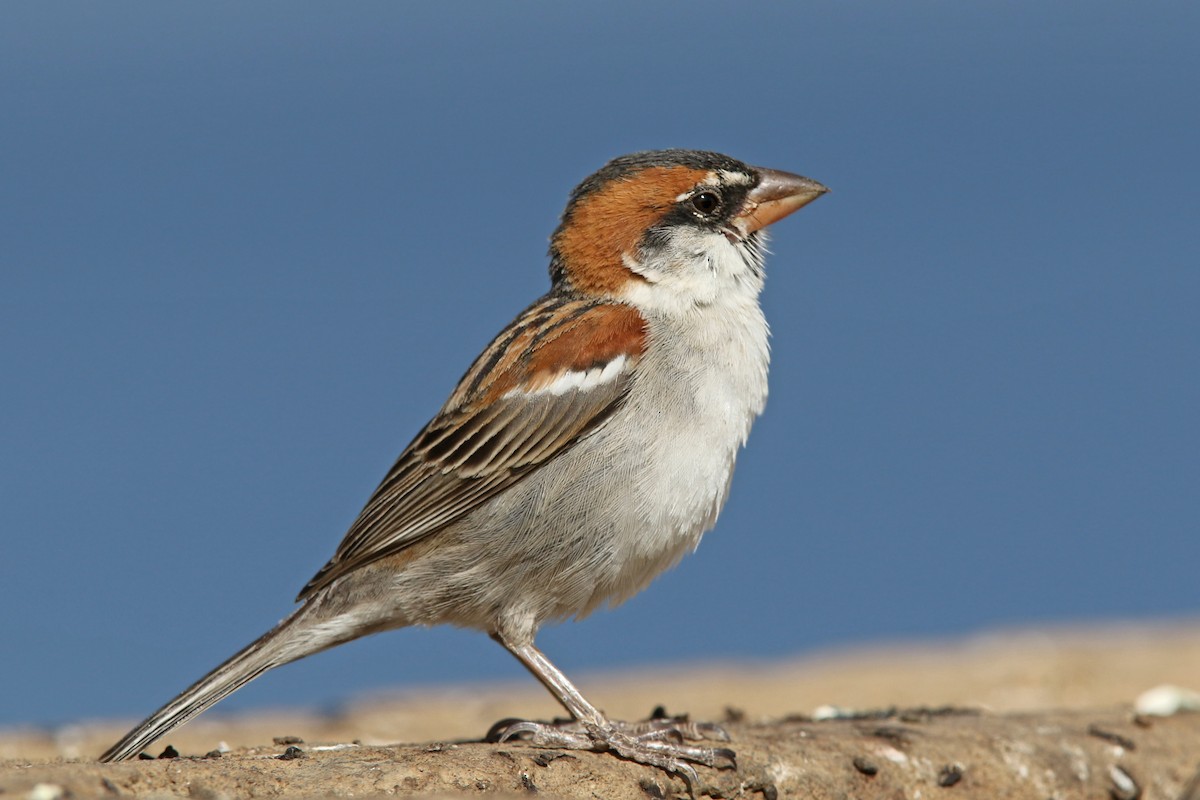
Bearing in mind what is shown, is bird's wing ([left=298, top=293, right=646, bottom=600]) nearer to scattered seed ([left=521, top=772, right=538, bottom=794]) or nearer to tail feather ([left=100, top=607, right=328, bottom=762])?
tail feather ([left=100, top=607, right=328, bottom=762])

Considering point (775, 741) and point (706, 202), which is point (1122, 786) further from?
point (706, 202)

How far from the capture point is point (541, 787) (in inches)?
250

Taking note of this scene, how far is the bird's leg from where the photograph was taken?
6762mm

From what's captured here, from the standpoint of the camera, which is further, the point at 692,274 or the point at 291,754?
the point at 692,274

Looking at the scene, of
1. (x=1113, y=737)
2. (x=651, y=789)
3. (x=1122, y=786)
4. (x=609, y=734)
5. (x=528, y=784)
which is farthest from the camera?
(x=1113, y=737)

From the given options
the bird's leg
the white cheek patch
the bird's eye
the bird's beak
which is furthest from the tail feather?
the bird's beak

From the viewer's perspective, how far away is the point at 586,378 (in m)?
7.16

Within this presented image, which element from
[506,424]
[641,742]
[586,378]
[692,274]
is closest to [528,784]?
[641,742]

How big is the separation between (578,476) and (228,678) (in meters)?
1.91

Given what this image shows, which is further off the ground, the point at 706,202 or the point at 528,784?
the point at 706,202

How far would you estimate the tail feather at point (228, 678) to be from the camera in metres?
6.62

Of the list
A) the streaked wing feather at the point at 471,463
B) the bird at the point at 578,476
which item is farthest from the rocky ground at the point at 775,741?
the streaked wing feather at the point at 471,463

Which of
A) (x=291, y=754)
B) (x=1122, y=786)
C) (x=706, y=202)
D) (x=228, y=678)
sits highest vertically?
(x=706, y=202)

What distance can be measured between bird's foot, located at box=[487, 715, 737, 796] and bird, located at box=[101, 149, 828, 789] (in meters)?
0.01
